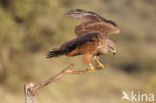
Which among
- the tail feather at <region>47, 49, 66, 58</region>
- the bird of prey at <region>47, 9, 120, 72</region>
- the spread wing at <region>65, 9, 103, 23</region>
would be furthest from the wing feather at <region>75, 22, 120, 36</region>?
the tail feather at <region>47, 49, 66, 58</region>

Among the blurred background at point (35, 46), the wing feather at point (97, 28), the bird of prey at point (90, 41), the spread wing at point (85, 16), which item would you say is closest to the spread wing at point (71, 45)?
the bird of prey at point (90, 41)

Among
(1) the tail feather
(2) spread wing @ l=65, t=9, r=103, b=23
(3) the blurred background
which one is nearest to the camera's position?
(1) the tail feather

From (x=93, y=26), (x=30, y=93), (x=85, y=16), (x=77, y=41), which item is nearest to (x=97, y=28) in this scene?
(x=93, y=26)

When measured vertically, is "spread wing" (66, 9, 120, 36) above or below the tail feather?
above

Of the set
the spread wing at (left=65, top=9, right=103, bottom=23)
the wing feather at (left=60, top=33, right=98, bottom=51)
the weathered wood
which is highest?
the spread wing at (left=65, top=9, right=103, bottom=23)

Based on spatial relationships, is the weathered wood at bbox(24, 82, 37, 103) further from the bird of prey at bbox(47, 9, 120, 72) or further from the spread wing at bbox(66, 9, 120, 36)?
the spread wing at bbox(66, 9, 120, 36)

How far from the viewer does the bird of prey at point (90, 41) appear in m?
7.95

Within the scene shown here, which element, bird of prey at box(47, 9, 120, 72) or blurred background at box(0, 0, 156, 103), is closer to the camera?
bird of prey at box(47, 9, 120, 72)

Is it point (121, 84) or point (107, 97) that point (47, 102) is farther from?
point (121, 84)

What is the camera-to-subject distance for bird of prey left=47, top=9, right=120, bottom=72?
795cm

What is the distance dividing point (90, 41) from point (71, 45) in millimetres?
957

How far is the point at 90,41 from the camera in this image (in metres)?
8.59

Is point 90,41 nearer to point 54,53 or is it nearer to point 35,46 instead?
point 54,53

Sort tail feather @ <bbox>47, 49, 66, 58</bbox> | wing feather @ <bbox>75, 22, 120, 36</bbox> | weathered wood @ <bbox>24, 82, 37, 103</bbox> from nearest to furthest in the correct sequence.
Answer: weathered wood @ <bbox>24, 82, 37, 103</bbox>
tail feather @ <bbox>47, 49, 66, 58</bbox>
wing feather @ <bbox>75, 22, 120, 36</bbox>
